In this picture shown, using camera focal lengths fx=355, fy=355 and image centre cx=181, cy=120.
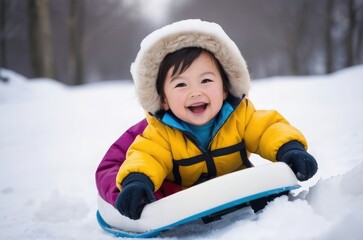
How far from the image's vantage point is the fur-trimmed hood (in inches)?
66.8

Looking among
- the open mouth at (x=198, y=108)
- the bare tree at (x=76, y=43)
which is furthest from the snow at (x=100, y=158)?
the bare tree at (x=76, y=43)

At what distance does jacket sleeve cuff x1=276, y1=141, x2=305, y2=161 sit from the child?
0.03m

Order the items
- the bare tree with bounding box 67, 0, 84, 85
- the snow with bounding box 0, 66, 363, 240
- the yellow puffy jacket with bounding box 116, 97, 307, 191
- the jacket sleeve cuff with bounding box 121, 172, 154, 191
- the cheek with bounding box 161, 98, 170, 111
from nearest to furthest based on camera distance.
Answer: the snow with bounding box 0, 66, 363, 240 → the jacket sleeve cuff with bounding box 121, 172, 154, 191 → the yellow puffy jacket with bounding box 116, 97, 307, 191 → the cheek with bounding box 161, 98, 170, 111 → the bare tree with bounding box 67, 0, 84, 85

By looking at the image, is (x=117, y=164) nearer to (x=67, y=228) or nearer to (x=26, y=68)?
(x=67, y=228)

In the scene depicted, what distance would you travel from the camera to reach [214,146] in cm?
167

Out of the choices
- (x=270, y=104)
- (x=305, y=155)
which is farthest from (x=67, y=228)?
(x=270, y=104)

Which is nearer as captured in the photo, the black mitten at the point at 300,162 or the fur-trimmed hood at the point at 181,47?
the black mitten at the point at 300,162

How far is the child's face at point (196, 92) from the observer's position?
1.62 meters

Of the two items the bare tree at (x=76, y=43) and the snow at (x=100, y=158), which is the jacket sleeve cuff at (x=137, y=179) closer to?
the snow at (x=100, y=158)

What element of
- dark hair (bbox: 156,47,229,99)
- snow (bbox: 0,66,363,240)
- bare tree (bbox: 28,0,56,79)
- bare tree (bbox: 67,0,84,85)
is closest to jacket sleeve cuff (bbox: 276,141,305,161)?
snow (bbox: 0,66,363,240)

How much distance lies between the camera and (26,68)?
72.1 ft

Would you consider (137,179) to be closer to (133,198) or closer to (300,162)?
(133,198)

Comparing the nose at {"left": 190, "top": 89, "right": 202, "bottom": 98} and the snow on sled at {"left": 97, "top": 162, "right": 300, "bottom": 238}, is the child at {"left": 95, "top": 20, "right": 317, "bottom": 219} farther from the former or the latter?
the snow on sled at {"left": 97, "top": 162, "right": 300, "bottom": 238}

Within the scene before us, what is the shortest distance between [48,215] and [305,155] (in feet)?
5.18
